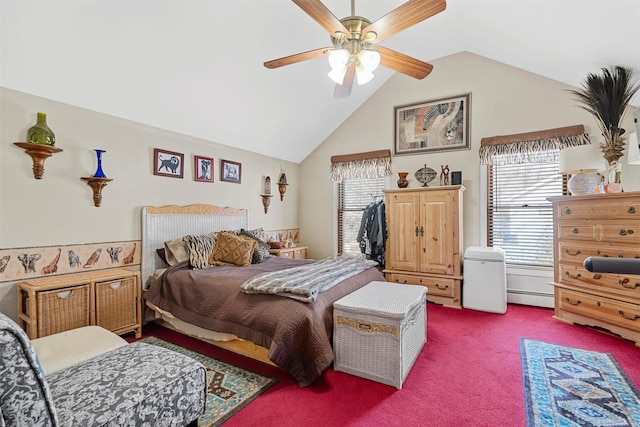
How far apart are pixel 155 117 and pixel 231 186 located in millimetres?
1378

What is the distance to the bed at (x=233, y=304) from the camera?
2135 millimetres

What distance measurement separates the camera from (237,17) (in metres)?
2.81

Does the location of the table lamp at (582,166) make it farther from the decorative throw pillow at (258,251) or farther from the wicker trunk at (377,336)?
the decorative throw pillow at (258,251)

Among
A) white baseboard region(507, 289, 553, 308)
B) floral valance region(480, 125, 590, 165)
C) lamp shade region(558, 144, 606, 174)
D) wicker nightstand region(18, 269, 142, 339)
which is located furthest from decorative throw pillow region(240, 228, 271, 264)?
lamp shade region(558, 144, 606, 174)

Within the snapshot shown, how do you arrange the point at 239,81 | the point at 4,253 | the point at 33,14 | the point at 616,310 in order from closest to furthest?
the point at 33,14 < the point at 4,253 < the point at 616,310 < the point at 239,81

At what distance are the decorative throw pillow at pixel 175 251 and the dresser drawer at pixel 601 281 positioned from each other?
12.6ft

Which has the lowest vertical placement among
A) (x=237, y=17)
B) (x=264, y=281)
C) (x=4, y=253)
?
(x=264, y=281)

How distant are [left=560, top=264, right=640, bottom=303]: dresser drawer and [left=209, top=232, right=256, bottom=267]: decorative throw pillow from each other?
127 inches

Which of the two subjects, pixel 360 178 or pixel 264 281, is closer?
pixel 264 281

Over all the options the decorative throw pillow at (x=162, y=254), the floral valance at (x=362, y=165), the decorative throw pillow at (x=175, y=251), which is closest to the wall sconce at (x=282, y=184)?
the floral valance at (x=362, y=165)

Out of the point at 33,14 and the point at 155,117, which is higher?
the point at 33,14

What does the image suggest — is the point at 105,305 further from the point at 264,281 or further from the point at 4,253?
the point at 264,281

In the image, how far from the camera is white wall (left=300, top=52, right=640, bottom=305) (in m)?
3.78

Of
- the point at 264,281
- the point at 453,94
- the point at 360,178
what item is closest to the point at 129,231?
the point at 264,281
